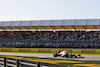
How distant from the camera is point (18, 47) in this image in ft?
119

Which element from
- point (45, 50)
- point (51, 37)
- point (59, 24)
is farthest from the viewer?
point (51, 37)

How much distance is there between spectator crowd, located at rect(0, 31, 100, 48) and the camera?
32.7 meters

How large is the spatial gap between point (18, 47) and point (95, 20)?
1334 centimetres

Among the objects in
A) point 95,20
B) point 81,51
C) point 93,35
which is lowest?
point 81,51

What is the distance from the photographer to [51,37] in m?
36.9

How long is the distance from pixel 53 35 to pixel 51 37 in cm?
77

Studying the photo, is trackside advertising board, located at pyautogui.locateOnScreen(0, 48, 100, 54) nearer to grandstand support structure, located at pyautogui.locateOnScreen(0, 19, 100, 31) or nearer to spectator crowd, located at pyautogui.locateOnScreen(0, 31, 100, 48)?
spectator crowd, located at pyautogui.locateOnScreen(0, 31, 100, 48)

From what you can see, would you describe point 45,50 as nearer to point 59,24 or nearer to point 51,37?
point 51,37

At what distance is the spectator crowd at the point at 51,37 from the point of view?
32653 millimetres

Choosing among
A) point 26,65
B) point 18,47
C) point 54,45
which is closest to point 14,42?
point 18,47

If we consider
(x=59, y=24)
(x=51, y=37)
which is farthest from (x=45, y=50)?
(x=59, y=24)

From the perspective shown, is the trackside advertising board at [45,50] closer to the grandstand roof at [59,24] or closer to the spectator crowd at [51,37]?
the spectator crowd at [51,37]

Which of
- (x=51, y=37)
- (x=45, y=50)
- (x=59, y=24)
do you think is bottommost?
(x=45, y=50)

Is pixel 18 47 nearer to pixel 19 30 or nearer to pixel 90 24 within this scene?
pixel 19 30
